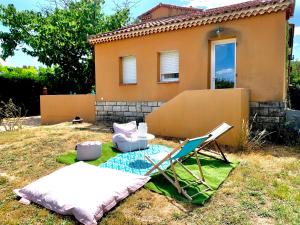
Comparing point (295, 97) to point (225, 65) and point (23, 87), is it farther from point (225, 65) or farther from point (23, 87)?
point (23, 87)

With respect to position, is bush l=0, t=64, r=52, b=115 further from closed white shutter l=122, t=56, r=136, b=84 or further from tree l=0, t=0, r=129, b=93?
closed white shutter l=122, t=56, r=136, b=84

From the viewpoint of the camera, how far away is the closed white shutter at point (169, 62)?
40.9ft

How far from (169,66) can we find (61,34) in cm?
1033

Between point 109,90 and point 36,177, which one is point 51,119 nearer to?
point 109,90

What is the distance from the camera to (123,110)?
13.9m

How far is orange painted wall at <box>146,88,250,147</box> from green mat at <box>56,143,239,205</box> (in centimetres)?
215

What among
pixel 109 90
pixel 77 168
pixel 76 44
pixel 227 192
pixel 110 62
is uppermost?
pixel 76 44

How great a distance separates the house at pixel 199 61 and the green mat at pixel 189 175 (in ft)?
9.71

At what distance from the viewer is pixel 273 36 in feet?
32.7

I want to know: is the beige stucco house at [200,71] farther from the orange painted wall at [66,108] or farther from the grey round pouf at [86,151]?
the grey round pouf at [86,151]

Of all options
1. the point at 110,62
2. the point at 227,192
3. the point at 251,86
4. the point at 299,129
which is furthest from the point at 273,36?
the point at 110,62

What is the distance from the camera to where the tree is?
1889 centimetres

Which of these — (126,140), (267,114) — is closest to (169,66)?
(267,114)

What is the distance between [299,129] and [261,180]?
518 centimetres
